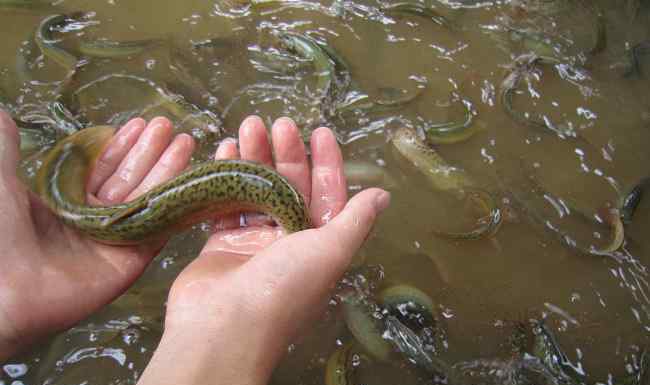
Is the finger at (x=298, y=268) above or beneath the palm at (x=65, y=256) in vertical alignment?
above

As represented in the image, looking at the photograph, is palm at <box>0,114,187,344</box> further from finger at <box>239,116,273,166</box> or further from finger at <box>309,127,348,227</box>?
finger at <box>309,127,348,227</box>

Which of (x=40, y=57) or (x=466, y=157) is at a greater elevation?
(x=40, y=57)

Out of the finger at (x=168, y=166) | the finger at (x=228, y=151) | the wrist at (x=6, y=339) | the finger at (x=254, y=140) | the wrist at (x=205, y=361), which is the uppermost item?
the finger at (x=254, y=140)

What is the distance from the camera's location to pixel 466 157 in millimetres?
2846

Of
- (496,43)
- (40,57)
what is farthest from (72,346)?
(496,43)

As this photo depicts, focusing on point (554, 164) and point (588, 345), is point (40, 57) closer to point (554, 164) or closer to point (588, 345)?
point (554, 164)

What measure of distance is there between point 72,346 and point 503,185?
233cm

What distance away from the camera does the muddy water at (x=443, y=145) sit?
2227mm

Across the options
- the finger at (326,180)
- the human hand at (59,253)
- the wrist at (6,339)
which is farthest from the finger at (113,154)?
the finger at (326,180)

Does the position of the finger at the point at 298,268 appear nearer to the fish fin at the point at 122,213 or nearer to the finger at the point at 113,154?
the fish fin at the point at 122,213

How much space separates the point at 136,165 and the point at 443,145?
1715 mm

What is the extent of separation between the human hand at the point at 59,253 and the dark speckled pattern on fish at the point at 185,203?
0.28 feet

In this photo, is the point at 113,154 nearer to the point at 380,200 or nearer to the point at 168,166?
the point at 168,166

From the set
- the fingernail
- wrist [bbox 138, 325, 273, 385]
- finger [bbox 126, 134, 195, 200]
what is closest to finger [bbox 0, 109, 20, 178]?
finger [bbox 126, 134, 195, 200]
